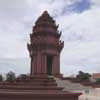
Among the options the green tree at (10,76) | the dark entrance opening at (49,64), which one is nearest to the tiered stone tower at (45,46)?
the dark entrance opening at (49,64)

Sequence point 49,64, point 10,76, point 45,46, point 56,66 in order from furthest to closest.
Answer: point 10,76, point 49,64, point 56,66, point 45,46

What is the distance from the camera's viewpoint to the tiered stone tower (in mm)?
23250

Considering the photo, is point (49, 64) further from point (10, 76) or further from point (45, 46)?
point (10, 76)

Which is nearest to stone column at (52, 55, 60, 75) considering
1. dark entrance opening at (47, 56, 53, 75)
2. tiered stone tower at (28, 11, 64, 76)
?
tiered stone tower at (28, 11, 64, 76)

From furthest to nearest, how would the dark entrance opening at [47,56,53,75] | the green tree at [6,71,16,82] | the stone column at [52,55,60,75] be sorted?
the green tree at [6,71,16,82] < the dark entrance opening at [47,56,53,75] < the stone column at [52,55,60,75]

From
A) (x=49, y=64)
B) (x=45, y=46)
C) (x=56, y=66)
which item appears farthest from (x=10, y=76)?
(x=45, y=46)

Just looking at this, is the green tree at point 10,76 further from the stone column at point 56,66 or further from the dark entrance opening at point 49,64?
the stone column at point 56,66

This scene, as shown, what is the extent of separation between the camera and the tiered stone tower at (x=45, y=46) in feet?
76.3

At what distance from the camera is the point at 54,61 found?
24.6m

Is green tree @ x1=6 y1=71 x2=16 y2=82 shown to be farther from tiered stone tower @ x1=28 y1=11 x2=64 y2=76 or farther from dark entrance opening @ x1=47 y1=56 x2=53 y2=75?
tiered stone tower @ x1=28 y1=11 x2=64 y2=76

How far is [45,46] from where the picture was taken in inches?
915

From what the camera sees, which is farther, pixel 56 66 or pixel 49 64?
pixel 49 64

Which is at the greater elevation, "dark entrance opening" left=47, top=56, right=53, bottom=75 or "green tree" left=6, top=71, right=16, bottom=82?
"dark entrance opening" left=47, top=56, right=53, bottom=75

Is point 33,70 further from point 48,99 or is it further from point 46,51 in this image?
point 48,99
